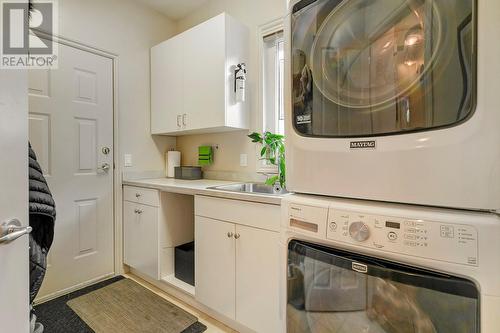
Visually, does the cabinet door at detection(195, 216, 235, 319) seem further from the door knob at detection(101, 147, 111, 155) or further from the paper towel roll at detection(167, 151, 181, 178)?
the door knob at detection(101, 147, 111, 155)

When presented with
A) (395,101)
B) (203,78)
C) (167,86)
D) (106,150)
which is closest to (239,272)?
(395,101)

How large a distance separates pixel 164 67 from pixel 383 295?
2.52 m

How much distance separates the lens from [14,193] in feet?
2.27

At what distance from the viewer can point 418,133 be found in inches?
28.2

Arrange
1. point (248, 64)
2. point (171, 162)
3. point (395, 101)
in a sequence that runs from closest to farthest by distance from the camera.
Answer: point (395, 101) → point (248, 64) → point (171, 162)

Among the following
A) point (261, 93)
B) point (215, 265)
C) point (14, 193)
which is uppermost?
point (261, 93)

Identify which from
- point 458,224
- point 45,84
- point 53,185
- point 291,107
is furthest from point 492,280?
point 45,84

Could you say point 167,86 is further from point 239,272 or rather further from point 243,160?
point 239,272

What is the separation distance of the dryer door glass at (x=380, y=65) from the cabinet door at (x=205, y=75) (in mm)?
1100

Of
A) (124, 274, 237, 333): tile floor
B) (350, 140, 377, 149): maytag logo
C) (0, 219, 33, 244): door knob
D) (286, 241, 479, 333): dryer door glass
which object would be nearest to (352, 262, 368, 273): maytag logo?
(286, 241, 479, 333): dryer door glass

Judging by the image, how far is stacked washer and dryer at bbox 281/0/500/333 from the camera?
63 cm

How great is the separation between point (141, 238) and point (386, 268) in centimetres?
198

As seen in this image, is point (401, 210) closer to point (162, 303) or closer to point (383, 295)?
point (383, 295)

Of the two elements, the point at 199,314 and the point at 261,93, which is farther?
the point at 261,93
